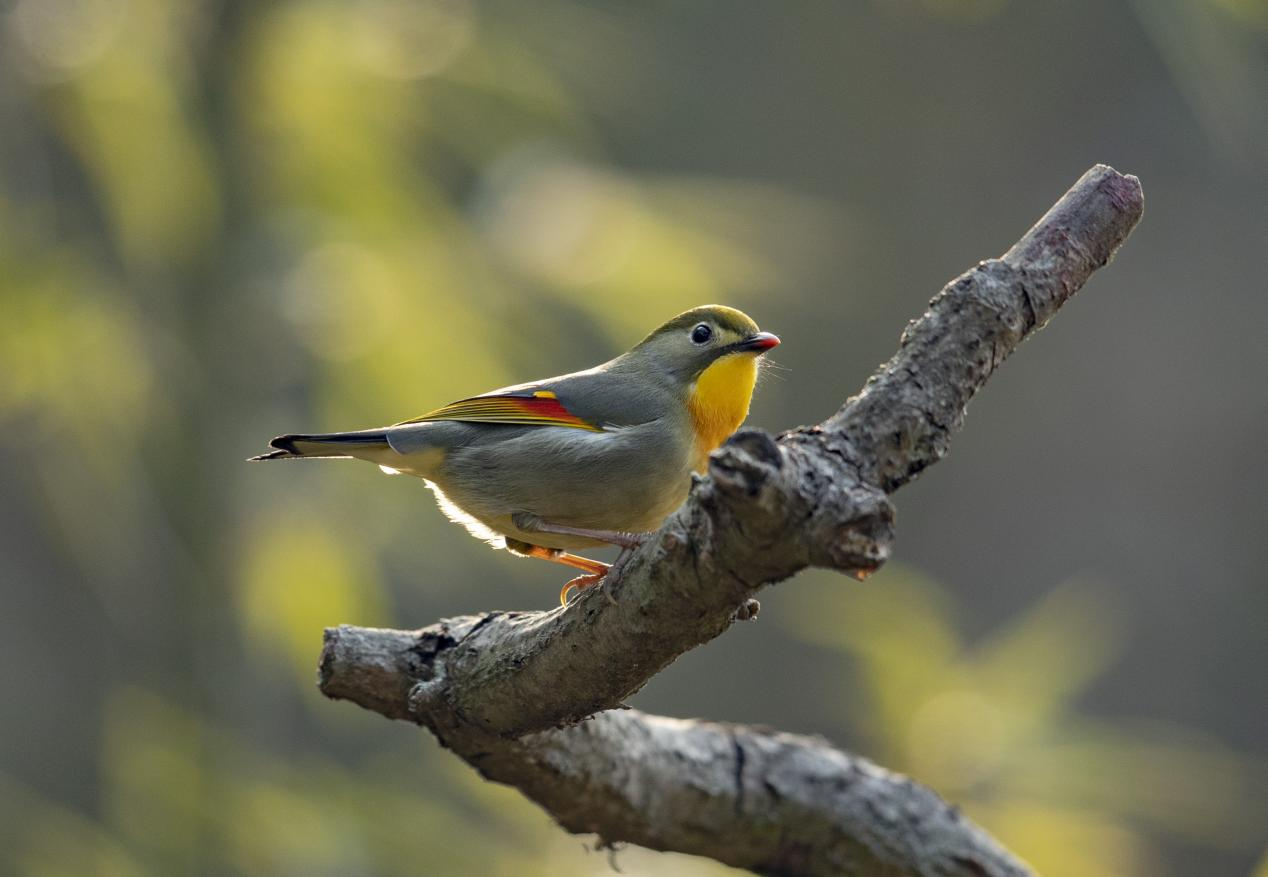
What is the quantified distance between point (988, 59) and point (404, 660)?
33.6ft

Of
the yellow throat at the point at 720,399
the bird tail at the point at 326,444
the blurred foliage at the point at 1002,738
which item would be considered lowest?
the blurred foliage at the point at 1002,738

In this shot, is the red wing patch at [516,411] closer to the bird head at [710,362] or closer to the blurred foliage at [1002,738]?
the bird head at [710,362]

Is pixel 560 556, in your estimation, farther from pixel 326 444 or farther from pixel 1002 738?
pixel 1002 738

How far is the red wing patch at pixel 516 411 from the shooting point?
411 centimetres

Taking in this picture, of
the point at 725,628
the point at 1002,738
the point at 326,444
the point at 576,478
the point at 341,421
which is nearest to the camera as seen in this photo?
the point at 725,628

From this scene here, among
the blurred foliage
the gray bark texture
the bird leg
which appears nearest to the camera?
the gray bark texture

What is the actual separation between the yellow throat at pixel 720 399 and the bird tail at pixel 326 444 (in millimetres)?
1029

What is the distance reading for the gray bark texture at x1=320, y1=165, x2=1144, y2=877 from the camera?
88.4 inches

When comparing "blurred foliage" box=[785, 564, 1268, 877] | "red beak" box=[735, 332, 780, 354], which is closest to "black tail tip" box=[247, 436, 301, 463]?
"red beak" box=[735, 332, 780, 354]

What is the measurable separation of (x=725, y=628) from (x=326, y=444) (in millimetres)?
1852

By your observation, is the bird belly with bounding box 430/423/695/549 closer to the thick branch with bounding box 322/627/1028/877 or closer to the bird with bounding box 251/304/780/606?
the bird with bounding box 251/304/780/606

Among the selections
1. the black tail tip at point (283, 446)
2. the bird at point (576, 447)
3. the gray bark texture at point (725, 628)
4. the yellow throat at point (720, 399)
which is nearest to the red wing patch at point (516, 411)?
the bird at point (576, 447)

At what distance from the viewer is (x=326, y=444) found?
4.02m

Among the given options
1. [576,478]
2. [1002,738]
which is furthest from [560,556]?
[1002,738]
